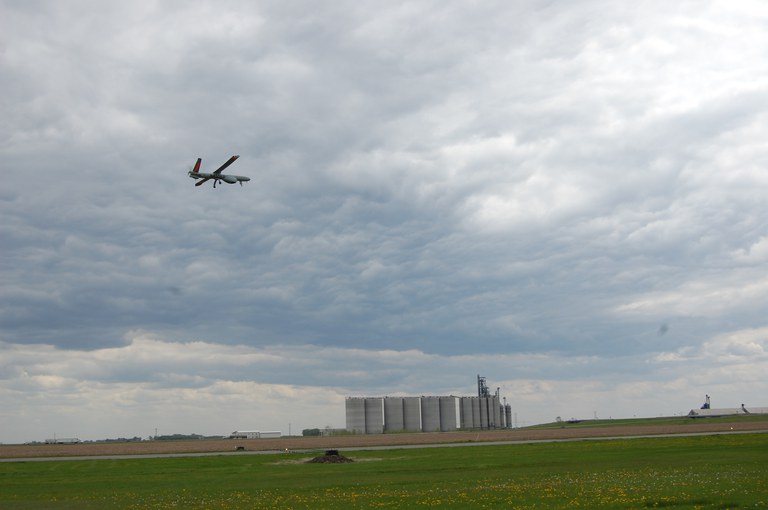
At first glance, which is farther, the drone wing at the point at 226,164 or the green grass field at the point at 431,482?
the drone wing at the point at 226,164

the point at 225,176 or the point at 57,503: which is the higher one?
the point at 225,176

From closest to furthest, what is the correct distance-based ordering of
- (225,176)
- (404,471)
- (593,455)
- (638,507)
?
(638,507), (404,471), (225,176), (593,455)

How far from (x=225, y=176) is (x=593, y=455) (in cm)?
5145

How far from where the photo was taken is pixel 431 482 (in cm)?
5447

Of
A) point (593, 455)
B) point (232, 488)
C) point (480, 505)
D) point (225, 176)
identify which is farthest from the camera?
point (593, 455)

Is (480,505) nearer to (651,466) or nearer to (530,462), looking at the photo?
(651,466)

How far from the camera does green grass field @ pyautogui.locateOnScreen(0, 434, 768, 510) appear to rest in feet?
130

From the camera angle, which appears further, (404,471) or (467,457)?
(467,457)

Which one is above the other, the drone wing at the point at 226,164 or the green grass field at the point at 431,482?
the drone wing at the point at 226,164

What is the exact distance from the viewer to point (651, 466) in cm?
6069

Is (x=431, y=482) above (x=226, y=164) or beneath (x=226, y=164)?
beneath

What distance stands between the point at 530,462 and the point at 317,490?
30.3 metres

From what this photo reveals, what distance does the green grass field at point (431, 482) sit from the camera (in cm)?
3959

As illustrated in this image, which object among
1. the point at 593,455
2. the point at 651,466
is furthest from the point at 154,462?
the point at 651,466
